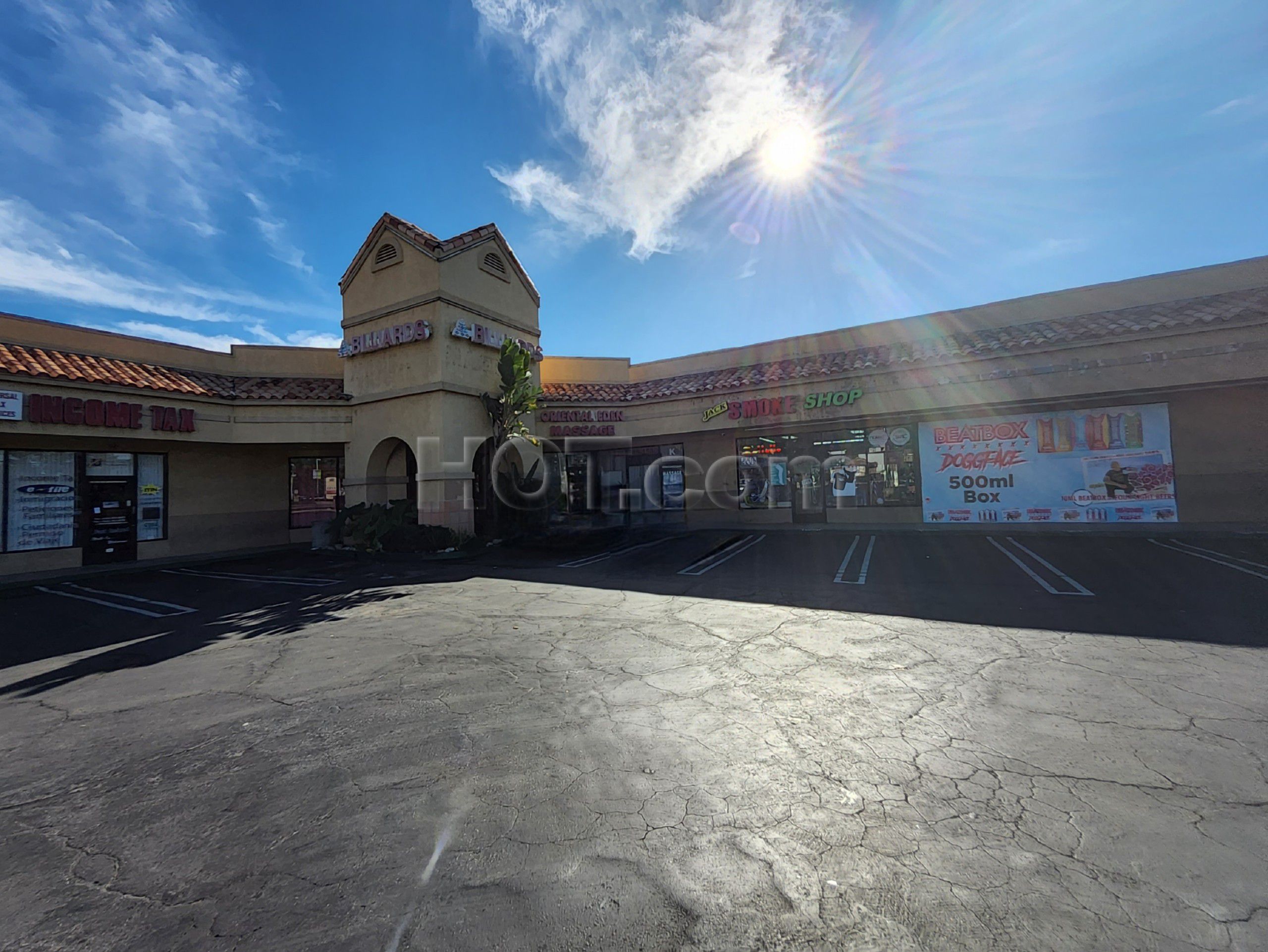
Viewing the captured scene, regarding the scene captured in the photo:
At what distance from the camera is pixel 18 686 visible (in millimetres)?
5734

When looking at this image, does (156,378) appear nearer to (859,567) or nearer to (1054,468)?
(859,567)

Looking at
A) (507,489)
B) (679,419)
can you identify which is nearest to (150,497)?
(507,489)

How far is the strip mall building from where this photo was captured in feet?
43.9

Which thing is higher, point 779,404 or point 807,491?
point 779,404

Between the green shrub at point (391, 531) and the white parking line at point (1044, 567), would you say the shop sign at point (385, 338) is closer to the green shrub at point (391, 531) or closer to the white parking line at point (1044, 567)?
the green shrub at point (391, 531)

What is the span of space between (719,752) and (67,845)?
3.98 m

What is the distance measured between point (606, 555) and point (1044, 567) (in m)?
9.48

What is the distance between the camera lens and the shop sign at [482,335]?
15445mm

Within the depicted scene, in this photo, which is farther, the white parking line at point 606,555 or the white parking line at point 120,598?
the white parking line at point 606,555

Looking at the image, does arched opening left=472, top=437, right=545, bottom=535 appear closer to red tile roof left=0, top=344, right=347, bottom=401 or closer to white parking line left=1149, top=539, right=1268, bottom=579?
red tile roof left=0, top=344, right=347, bottom=401

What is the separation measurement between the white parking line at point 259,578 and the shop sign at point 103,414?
3958 mm

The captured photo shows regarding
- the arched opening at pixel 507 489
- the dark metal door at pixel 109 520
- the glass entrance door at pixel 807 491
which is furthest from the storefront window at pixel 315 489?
the glass entrance door at pixel 807 491

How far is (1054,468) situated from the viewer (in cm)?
1512

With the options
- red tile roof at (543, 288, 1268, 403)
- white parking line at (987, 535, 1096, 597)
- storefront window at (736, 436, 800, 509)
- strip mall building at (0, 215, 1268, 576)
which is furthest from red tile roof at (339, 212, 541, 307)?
white parking line at (987, 535, 1096, 597)
